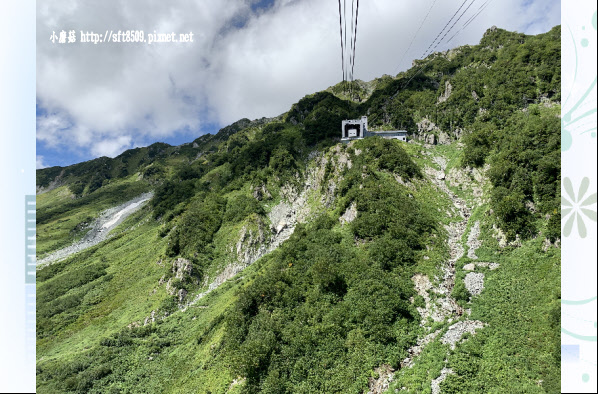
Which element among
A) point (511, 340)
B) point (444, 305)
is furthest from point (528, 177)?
point (511, 340)

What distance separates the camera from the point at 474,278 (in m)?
24.5

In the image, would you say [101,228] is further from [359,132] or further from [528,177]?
[528,177]

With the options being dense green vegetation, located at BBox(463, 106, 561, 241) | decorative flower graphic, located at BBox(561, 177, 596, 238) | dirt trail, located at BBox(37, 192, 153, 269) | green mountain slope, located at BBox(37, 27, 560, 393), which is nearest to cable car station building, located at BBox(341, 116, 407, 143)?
green mountain slope, located at BBox(37, 27, 560, 393)

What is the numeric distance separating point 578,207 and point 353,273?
2047 cm

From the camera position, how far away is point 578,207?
857cm

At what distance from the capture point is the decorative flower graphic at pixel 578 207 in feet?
27.3

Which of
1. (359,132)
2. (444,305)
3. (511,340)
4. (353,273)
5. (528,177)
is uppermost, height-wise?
(359,132)

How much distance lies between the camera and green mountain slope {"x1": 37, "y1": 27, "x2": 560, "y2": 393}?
Result: 1936 cm

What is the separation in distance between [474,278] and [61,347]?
54.3m

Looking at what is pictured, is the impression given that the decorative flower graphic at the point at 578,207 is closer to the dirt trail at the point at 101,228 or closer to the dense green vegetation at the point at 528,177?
the dense green vegetation at the point at 528,177

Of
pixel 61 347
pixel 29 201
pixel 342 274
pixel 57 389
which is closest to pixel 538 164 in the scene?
pixel 342 274

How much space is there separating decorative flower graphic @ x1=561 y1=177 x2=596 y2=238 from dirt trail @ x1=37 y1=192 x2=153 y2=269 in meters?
105

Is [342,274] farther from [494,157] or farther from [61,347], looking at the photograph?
[61,347]

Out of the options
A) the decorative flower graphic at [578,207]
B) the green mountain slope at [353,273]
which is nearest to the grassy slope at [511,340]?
the green mountain slope at [353,273]
